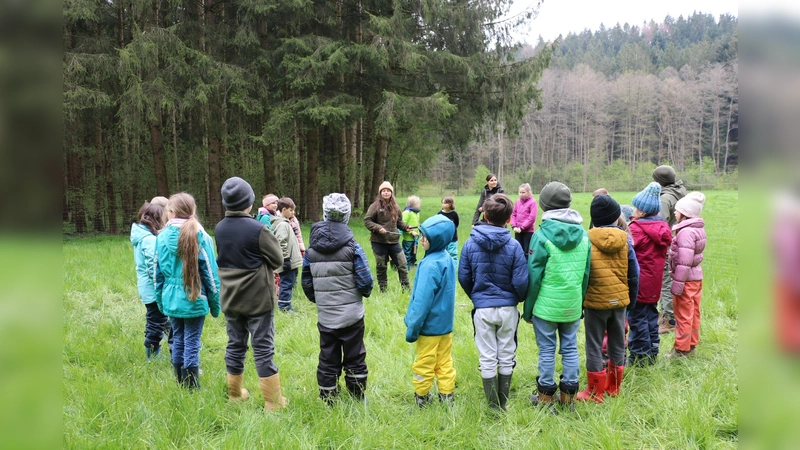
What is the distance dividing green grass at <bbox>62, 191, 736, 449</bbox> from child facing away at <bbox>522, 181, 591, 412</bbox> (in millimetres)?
249

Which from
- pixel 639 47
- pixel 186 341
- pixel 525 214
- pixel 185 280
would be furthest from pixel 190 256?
pixel 639 47

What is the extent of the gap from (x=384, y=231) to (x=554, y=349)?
397cm

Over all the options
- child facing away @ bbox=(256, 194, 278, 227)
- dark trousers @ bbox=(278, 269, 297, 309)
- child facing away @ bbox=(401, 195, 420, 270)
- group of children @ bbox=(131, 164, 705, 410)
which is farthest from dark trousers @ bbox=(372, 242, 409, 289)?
group of children @ bbox=(131, 164, 705, 410)

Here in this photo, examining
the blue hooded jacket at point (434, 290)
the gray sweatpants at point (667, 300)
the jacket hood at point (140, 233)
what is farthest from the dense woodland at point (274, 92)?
the blue hooded jacket at point (434, 290)

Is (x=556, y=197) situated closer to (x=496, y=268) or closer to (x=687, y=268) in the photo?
(x=496, y=268)

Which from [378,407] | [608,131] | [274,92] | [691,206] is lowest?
[378,407]

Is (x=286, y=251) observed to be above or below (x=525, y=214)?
below

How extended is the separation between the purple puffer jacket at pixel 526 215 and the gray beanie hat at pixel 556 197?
4.18 meters

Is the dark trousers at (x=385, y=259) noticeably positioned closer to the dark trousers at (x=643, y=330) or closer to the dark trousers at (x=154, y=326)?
the dark trousers at (x=154, y=326)

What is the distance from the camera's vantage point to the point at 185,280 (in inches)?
152

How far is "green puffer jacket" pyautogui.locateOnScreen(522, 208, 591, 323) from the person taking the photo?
11.9 feet

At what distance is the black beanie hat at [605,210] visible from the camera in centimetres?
388
